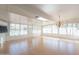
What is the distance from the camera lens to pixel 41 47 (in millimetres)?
2721

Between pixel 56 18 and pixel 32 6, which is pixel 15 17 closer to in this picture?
pixel 32 6

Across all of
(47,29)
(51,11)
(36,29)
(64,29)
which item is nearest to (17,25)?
(36,29)

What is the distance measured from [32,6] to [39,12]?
21 centimetres

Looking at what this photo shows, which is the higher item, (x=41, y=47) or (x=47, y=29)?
(x=47, y=29)

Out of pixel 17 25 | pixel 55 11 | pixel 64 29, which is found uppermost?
pixel 55 11

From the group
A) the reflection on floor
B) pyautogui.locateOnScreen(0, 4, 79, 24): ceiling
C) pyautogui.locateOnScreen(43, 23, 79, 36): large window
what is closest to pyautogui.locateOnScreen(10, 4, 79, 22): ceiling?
pyautogui.locateOnScreen(0, 4, 79, 24): ceiling

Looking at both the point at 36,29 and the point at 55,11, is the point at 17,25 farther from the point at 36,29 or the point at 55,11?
the point at 55,11

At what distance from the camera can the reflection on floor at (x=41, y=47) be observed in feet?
8.86

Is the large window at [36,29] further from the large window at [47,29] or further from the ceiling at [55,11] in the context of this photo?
the ceiling at [55,11]

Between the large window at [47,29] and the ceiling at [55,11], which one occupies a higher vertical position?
the ceiling at [55,11]

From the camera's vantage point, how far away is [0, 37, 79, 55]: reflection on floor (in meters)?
2.70

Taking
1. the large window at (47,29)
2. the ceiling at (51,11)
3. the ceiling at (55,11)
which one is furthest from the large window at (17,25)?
the large window at (47,29)

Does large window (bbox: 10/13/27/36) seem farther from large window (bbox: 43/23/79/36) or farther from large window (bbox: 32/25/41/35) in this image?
large window (bbox: 43/23/79/36)

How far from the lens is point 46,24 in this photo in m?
2.80
